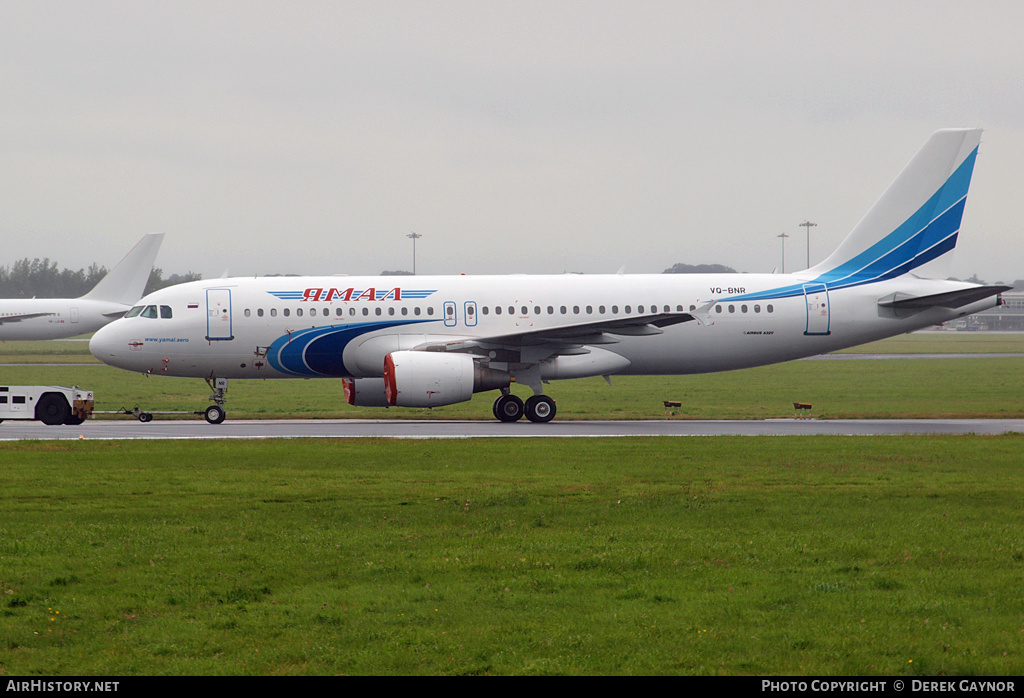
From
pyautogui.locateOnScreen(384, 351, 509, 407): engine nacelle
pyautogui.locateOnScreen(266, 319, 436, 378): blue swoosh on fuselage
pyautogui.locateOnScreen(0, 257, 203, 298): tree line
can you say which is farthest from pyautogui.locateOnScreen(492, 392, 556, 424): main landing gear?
pyautogui.locateOnScreen(0, 257, 203, 298): tree line

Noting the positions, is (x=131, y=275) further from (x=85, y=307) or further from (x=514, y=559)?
(x=514, y=559)

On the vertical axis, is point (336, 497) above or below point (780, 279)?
below

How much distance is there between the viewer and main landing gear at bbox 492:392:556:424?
26984 mm

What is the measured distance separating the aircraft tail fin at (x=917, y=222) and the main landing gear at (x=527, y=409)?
908cm

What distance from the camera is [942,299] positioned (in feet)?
90.2

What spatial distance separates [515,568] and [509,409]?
57.8ft

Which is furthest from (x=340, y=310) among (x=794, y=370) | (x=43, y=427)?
(x=794, y=370)

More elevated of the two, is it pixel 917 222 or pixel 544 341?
pixel 917 222

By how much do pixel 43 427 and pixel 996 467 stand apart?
73.7 feet

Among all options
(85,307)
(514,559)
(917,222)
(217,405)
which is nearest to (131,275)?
Answer: (85,307)

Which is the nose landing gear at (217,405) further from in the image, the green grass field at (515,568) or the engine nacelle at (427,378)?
the green grass field at (515,568)

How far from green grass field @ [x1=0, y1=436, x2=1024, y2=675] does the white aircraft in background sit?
52401 millimetres

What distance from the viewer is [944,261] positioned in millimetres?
29328

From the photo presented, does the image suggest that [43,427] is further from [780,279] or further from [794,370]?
[794,370]
